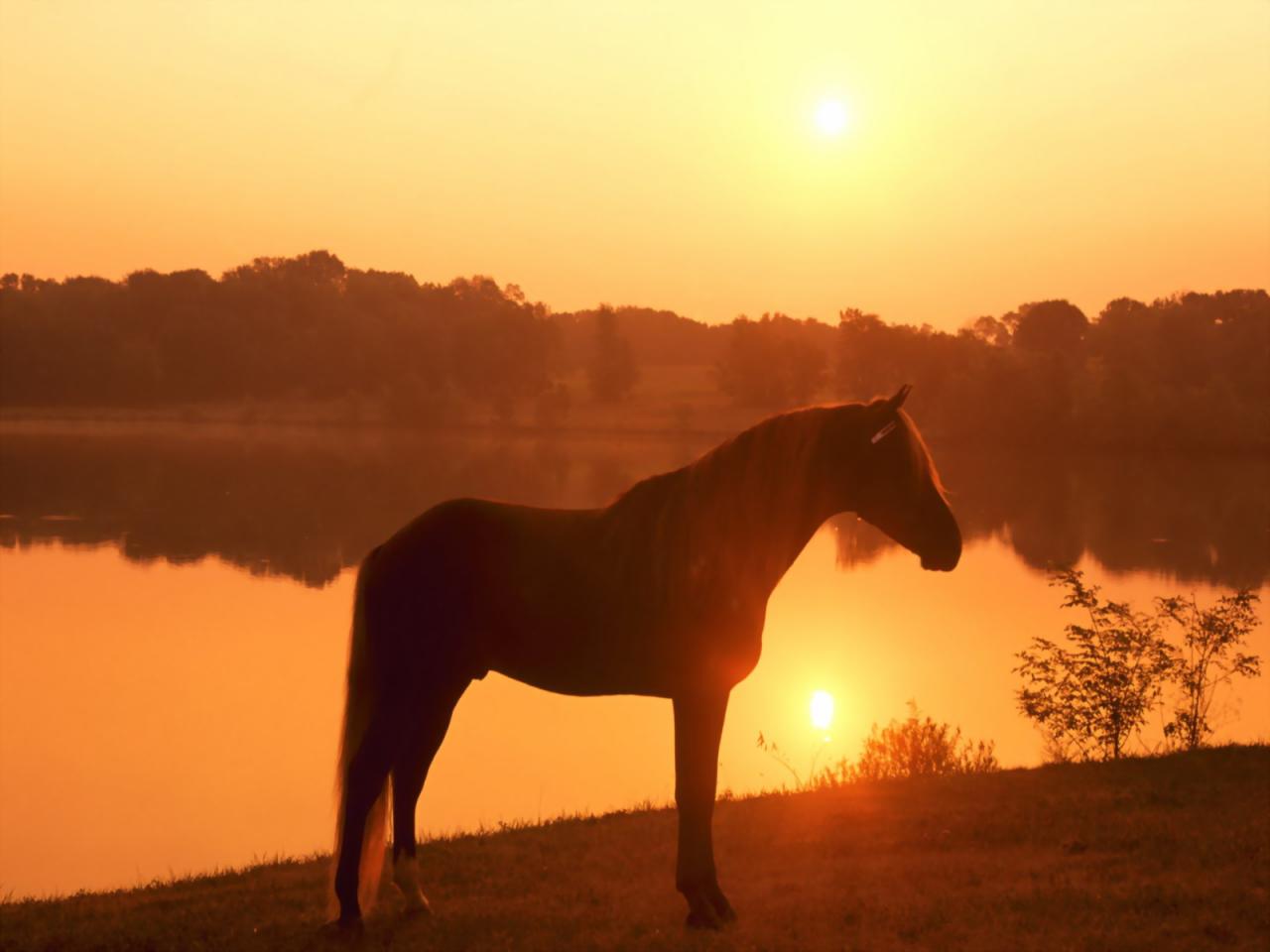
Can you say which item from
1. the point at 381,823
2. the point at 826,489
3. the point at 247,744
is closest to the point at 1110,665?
the point at 826,489

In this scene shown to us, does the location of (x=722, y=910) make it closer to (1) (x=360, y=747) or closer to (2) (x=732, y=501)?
(1) (x=360, y=747)

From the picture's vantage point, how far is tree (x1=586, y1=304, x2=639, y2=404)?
3799 inches

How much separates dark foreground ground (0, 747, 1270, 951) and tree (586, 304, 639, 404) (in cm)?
8815

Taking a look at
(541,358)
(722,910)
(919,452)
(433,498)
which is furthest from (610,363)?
(919,452)

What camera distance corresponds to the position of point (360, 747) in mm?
5719

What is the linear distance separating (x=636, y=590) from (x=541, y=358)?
91954 mm

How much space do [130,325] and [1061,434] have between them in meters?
73.6

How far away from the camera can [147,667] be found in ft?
70.1

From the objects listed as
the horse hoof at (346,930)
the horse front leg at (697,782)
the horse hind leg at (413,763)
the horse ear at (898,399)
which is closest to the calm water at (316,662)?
the horse hind leg at (413,763)

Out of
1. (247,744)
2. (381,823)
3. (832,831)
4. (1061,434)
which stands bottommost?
(247,744)

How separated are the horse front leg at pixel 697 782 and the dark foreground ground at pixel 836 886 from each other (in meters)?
0.28

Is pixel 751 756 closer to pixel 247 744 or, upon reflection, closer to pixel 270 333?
pixel 247 744

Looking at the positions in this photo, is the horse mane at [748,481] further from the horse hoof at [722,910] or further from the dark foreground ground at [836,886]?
the dark foreground ground at [836,886]

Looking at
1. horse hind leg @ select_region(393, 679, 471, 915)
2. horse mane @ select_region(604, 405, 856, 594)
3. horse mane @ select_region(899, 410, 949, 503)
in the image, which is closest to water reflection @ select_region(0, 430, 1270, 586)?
horse hind leg @ select_region(393, 679, 471, 915)
